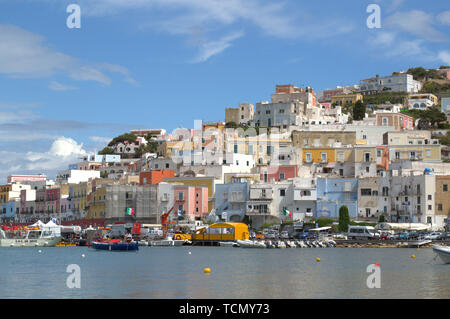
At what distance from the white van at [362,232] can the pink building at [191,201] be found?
20.1 meters

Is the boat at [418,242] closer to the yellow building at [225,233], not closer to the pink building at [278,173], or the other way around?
the yellow building at [225,233]

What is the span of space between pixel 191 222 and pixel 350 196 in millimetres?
19587

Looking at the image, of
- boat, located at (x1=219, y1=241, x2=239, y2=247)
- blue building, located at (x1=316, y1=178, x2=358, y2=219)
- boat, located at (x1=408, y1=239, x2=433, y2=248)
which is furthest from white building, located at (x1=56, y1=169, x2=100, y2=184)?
boat, located at (x1=408, y1=239, x2=433, y2=248)

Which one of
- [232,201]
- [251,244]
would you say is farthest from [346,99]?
[251,244]

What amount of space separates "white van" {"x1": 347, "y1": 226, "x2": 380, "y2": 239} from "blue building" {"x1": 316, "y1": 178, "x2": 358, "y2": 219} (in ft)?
16.8

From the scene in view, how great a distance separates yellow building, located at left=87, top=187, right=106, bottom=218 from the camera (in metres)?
97.4

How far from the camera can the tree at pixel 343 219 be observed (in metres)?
79.0

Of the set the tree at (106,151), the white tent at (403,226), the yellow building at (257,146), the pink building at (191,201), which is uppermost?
the tree at (106,151)

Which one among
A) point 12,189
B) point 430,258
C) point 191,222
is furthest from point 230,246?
point 12,189

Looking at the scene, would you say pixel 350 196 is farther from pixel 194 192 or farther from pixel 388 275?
pixel 388 275

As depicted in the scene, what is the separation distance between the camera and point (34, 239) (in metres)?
88.6

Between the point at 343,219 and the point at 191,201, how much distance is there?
19710 mm

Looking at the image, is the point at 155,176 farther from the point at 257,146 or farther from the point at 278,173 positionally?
the point at 278,173

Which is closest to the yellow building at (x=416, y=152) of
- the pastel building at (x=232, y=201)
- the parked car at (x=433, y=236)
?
the parked car at (x=433, y=236)
